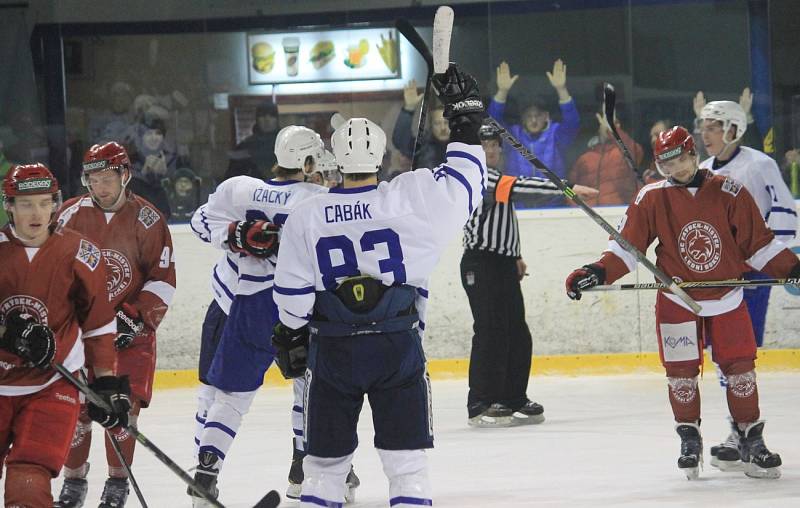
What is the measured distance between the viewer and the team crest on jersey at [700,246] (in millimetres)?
4574

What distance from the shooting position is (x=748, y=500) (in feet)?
13.9

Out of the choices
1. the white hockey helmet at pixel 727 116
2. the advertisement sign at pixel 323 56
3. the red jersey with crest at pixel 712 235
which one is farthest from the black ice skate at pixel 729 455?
the advertisement sign at pixel 323 56

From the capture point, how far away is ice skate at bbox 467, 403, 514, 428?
6074 millimetres

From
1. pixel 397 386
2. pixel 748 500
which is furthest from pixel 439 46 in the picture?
pixel 748 500

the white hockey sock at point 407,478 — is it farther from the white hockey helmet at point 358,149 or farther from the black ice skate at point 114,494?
the black ice skate at point 114,494

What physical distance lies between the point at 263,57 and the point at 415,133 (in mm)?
1098

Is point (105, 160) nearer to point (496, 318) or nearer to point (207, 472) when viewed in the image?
point (207, 472)

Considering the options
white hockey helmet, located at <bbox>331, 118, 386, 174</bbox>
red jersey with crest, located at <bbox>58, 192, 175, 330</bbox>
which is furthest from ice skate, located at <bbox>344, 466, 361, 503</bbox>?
white hockey helmet, located at <bbox>331, 118, 386, 174</bbox>

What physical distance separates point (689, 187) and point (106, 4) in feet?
15.6

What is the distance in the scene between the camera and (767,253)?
462 cm

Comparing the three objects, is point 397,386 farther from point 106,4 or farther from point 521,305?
point 106,4

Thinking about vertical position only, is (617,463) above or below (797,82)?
below

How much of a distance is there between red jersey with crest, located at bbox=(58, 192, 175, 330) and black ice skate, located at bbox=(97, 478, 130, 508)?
51 centimetres

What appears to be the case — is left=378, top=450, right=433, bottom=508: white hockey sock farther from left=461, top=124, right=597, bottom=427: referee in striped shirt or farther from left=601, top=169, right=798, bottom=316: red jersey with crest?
left=461, top=124, right=597, bottom=427: referee in striped shirt
